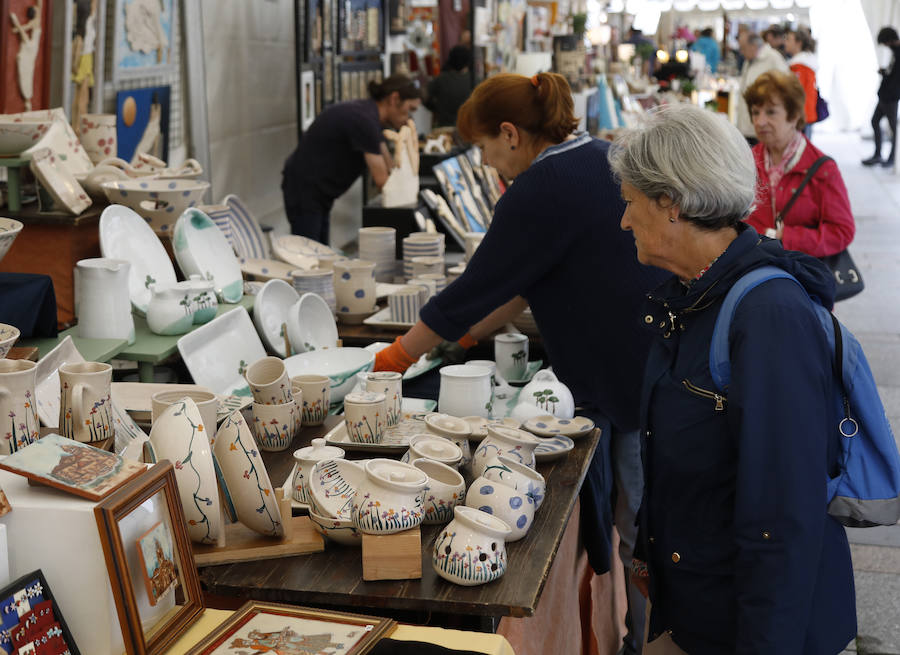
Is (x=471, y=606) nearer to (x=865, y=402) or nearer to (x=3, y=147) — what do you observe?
(x=865, y=402)

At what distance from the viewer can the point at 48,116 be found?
2824 mm

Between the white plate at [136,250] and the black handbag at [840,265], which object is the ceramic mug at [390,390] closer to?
the white plate at [136,250]

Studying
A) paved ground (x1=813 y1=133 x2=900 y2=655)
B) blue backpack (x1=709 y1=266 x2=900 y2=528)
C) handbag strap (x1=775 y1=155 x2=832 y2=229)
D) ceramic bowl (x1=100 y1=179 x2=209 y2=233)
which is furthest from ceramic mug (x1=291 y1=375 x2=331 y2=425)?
handbag strap (x1=775 y1=155 x2=832 y2=229)

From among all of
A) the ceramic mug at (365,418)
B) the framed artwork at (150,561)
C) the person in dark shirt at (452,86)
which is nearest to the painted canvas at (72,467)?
the framed artwork at (150,561)

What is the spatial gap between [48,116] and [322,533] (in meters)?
1.80

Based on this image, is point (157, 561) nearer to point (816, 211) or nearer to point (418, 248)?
point (418, 248)

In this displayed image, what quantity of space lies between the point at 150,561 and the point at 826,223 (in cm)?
320

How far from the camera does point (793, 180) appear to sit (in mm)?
3875

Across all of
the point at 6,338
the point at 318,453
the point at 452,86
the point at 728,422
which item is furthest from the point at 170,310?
the point at 452,86

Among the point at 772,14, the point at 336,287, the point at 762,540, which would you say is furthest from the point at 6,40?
the point at 772,14

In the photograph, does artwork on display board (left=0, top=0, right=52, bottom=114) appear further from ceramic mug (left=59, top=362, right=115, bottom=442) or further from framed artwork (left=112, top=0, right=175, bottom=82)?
ceramic mug (left=59, top=362, right=115, bottom=442)

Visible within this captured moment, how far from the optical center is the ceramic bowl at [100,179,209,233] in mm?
2756

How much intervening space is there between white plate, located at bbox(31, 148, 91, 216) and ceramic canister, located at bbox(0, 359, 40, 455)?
104cm

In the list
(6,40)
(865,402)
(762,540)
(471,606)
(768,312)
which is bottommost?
(471,606)
